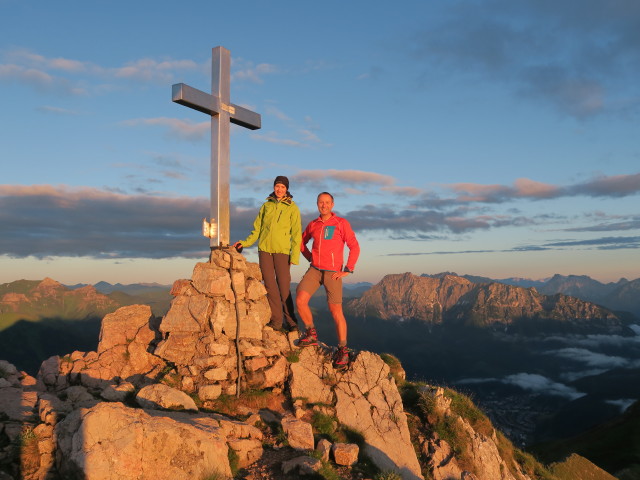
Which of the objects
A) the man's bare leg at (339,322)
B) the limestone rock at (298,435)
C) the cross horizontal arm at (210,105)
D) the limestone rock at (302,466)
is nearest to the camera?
the limestone rock at (302,466)

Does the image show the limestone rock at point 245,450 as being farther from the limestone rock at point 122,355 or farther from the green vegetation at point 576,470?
the green vegetation at point 576,470

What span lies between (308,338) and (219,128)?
7.21 meters

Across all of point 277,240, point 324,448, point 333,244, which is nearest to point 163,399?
point 324,448

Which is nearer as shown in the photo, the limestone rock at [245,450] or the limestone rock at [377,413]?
the limestone rock at [245,450]

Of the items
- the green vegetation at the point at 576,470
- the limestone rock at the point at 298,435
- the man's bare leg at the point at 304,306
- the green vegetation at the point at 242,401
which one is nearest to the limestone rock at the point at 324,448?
the limestone rock at the point at 298,435

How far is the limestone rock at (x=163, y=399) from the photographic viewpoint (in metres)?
9.52

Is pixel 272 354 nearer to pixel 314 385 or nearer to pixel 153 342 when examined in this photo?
pixel 314 385

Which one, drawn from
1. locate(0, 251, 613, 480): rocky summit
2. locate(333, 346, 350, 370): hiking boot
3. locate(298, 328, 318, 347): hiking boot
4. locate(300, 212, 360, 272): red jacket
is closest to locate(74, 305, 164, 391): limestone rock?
locate(0, 251, 613, 480): rocky summit

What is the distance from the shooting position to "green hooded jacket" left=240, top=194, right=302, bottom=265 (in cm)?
1309

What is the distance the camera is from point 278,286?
1386cm

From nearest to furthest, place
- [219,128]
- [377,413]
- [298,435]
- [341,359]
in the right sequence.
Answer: [298,435]
[377,413]
[341,359]
[219,128]

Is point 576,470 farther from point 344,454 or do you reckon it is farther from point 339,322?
A: point 344,454

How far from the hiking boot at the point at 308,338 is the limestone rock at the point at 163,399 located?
392 cm

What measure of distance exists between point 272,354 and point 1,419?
6308 mm
